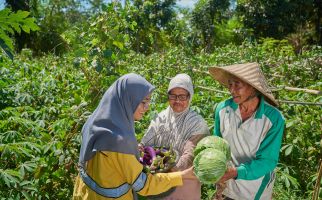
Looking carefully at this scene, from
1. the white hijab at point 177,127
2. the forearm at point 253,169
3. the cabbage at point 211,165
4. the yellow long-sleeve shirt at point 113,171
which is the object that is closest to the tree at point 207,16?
the white hijab at point 177,127

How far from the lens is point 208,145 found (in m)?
1.96

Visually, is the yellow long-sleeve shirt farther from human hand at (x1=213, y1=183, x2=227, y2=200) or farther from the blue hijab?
human hand at (x1=213, y1=183, x2=227, y2=200)

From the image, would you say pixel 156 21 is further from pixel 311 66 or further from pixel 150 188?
pixel 150 188

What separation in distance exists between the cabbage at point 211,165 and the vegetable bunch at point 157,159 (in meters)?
0.25

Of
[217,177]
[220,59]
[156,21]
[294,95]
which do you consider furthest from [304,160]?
[156,21]

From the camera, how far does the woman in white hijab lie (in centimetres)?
222

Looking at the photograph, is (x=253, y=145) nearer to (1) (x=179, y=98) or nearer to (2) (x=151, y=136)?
(1) (x=179, y=98)

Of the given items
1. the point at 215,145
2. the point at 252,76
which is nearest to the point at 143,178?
the point at 215,145

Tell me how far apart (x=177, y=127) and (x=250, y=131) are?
475 millimetres

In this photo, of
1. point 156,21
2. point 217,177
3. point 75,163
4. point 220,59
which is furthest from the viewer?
point 156,21

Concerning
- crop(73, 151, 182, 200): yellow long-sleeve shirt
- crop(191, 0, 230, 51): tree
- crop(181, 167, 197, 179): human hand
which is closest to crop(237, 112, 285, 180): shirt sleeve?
crop(181, 167, 197, 179): human hand

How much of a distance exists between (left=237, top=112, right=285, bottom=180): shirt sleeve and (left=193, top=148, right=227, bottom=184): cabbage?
0.16m

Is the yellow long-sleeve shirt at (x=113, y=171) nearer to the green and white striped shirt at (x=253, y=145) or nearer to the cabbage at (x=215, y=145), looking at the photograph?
the cabbage at (x=215, y=145)

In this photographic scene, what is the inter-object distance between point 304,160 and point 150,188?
2.19 metres
